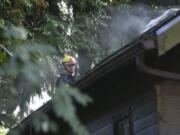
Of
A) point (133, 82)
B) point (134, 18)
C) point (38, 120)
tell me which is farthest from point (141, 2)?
point (38, 120)

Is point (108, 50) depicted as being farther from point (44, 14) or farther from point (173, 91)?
point (173, 91)

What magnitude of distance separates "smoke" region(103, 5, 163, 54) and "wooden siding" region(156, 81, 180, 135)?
10924 millimetres

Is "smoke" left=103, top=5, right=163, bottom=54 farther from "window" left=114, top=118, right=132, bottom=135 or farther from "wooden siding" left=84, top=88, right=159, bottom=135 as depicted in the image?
"window" left=114, top=118, right=132, bottom=135

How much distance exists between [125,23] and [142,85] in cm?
1227

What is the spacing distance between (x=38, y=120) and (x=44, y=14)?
14058 millimetres

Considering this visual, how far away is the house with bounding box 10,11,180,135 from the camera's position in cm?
592

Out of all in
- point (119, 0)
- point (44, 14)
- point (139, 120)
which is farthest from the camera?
point (119, 0)

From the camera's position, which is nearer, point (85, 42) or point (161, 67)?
point (161, 67)

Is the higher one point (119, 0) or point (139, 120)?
point (119, 0)

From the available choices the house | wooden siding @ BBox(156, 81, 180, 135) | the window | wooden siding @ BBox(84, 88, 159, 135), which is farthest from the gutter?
the window

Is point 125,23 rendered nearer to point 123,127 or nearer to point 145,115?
point 123,127

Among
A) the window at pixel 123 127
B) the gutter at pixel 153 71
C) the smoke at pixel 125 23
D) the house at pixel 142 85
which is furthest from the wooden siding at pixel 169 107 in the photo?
the smoke at pixel 125 23

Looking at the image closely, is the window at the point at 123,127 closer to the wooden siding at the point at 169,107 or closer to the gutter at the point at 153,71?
the wooden siding at the point at 169,107

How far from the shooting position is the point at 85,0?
54.6 ft
